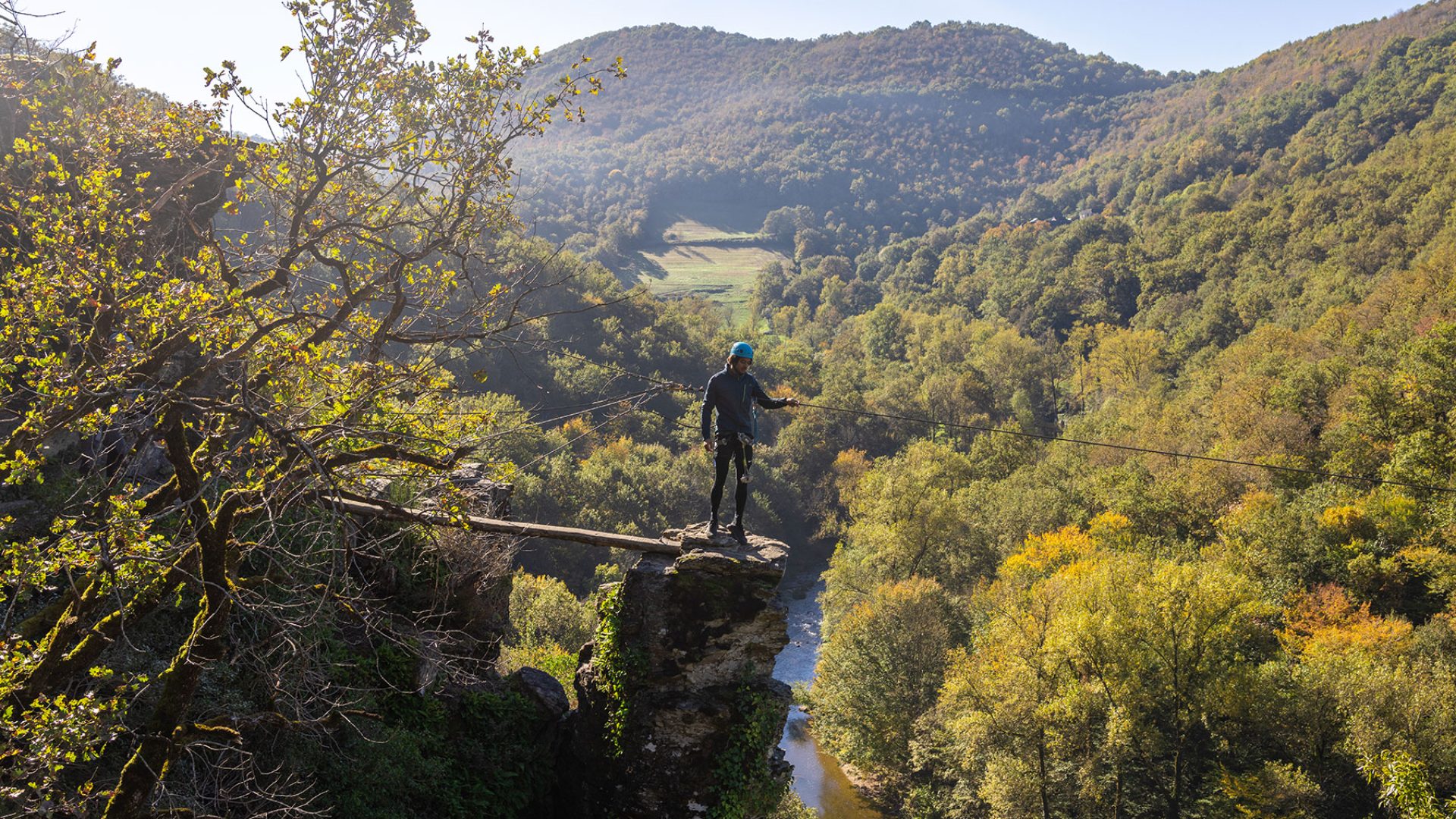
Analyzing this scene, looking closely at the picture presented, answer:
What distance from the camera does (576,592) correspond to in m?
50.4

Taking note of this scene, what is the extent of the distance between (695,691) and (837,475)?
59726 millimetres

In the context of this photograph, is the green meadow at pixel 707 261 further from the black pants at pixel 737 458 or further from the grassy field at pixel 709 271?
the black pants at pixel 737 458

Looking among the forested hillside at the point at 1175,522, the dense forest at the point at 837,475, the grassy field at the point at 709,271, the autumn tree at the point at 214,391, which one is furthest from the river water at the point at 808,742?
the grassy field at the point at 709,271

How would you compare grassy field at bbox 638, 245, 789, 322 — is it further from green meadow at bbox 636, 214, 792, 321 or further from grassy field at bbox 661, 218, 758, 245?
grassy field at bbox 661, 218, 758, 245

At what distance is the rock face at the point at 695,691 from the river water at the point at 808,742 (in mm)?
9738

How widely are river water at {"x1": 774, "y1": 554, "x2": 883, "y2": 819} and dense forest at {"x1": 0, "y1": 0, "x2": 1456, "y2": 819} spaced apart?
1.76 m

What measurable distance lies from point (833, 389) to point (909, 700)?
4826cm

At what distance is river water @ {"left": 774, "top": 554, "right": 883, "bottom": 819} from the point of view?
34.7m

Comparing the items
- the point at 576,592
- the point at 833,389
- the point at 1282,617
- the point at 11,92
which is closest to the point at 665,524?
the point at 576,592

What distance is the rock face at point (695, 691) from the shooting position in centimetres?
1213

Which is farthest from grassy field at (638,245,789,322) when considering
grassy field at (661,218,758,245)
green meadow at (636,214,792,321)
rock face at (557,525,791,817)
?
→ rock face at (557,525,791,817)

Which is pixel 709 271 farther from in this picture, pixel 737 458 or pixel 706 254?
pixel 737 458

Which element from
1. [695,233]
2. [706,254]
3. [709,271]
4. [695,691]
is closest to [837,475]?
[695,691]

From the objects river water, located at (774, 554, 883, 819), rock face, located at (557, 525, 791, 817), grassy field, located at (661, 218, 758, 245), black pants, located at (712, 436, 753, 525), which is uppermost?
grassy field, located at (661, 218, 758, 245)
